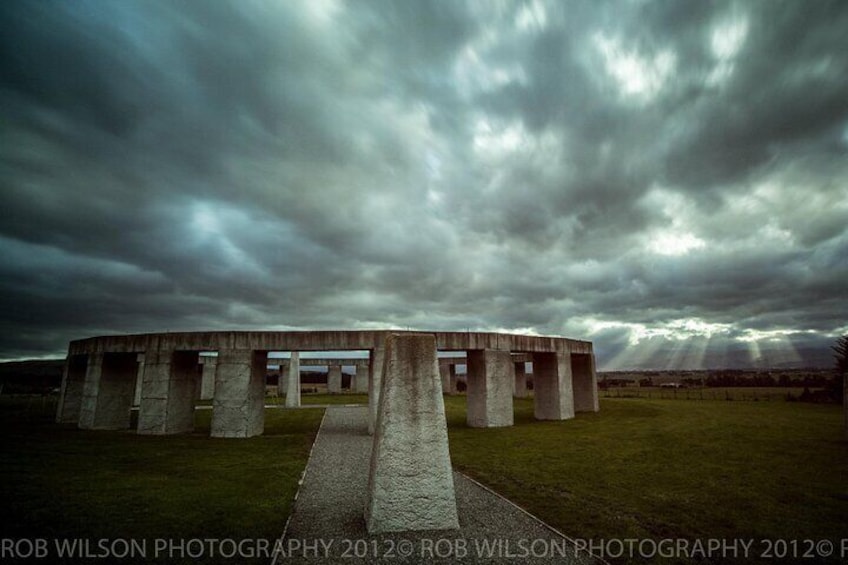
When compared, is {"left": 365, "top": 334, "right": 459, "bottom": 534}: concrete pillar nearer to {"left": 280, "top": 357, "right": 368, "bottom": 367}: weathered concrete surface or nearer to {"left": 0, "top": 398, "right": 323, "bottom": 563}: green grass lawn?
{"left": 0, "top": 398, "right": 323, "bottom": 563}: green grass lawn

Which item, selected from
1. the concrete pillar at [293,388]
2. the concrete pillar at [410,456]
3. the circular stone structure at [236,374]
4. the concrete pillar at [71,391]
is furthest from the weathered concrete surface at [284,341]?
the concrete pillar at [293,388]

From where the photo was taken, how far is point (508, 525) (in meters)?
8.05

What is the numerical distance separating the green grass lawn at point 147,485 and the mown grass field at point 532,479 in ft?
0.14

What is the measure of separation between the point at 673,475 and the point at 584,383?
18.0 meters

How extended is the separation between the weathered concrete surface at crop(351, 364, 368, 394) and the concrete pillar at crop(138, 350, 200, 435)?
102 feet

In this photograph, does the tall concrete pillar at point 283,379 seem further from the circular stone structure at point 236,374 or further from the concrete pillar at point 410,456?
the concrete pillar at point 410,456

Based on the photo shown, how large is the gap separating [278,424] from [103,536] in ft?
57.4

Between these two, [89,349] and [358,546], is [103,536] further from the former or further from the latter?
[89,349]

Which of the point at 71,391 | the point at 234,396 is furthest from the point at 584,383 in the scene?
the point at 71,391

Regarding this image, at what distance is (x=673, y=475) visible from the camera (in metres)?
11.7

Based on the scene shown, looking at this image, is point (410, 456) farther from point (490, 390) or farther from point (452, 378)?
point (452, 378)

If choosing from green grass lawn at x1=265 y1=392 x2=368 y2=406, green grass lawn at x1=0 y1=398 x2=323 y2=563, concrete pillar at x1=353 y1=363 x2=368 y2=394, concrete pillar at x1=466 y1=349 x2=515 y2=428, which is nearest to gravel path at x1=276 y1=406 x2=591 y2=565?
green grass lawn at x1=0 y1=398 x2=323 y2=563

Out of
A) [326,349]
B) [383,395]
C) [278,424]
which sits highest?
[326,349]

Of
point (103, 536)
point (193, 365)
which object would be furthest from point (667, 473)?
point (193, 365)
